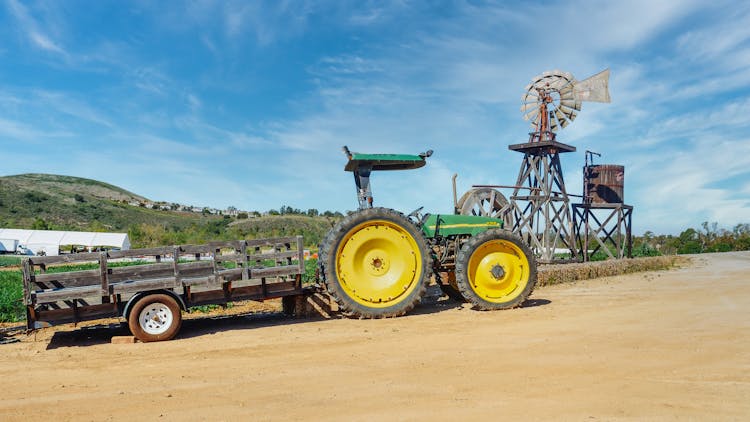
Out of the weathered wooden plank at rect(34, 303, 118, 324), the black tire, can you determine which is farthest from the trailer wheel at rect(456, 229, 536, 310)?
the weathered wooden plank at rect(34, 303, 118, 324)

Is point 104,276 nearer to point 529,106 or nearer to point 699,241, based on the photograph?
point 529,106

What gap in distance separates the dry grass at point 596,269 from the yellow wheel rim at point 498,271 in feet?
16.2

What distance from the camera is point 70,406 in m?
4.94

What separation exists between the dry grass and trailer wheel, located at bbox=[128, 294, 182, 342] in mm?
10123

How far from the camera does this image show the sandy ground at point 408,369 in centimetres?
456

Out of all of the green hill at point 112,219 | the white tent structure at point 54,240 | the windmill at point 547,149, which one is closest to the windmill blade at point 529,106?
the windmill at point 547,149

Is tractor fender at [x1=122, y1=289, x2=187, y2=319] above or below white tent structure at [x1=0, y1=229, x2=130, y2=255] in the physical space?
below

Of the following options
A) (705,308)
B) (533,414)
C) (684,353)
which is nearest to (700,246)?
(705,308)

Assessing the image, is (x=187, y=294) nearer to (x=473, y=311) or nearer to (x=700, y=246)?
(x=473, y=311)

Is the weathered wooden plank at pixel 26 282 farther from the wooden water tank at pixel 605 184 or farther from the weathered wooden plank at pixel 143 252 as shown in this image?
the wooden water tank at pixel 605 184

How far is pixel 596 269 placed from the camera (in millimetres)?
17688

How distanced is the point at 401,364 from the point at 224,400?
2.07m

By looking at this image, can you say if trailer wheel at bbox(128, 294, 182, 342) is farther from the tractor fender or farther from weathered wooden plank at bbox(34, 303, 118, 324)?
weathered wooden plank at bbox(34, 303, 118, 324)

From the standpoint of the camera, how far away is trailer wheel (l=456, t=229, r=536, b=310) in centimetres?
981
